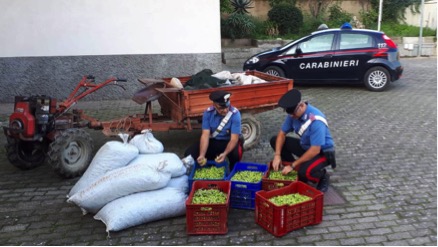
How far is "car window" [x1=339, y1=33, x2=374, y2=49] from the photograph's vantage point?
11234 millimetres

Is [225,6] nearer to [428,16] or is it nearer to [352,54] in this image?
[352,54]

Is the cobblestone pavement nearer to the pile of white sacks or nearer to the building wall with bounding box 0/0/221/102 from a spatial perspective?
the pile of white sacks

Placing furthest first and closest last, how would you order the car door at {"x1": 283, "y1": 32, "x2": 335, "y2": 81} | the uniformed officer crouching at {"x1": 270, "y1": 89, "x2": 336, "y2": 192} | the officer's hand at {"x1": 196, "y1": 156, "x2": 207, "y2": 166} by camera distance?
the car door at {"x1": 283, "y1": 32, "x2": 335, "y2": 81}
the officer's hand at {"x1": 196, "y1": 156, "x2": 207, "y2": 166}
the uniformed officer crouching at {"x1": 270, "y1": 89, "x2": 336, "y2": 192}

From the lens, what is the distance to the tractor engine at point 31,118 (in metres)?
5.63

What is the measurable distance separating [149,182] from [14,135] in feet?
7.72

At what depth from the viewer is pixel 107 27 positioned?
10.4 m

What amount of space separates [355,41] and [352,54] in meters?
0.37

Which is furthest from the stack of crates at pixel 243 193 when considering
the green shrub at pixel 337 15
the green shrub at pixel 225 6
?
the green shrub at pixel 337 15

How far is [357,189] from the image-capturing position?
215 inches

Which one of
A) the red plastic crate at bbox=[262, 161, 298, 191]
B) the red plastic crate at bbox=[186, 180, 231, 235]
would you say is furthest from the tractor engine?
the red plastic crate at bbox=[262, 161, 298, 191]

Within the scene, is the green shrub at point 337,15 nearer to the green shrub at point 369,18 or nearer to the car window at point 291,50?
the green shrub at point 369,18

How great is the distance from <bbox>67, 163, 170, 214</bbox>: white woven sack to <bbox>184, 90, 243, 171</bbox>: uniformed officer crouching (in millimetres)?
711

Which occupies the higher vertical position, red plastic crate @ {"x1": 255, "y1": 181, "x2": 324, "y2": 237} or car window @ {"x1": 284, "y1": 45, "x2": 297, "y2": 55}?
car window @ {"x1": 284, "y1": 45, "x2": 297, "y2": 55}

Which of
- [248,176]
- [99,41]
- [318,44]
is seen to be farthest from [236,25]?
[248,176]
